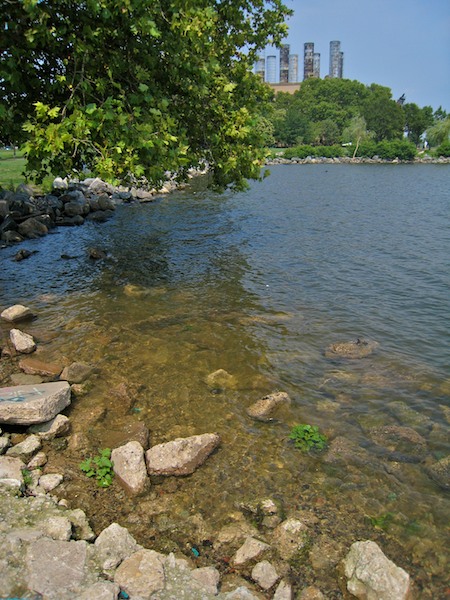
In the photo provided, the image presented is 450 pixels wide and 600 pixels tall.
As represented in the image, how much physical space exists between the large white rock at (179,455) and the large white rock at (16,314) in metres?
8.20

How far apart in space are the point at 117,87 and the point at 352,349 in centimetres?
978

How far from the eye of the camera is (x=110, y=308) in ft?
49.9

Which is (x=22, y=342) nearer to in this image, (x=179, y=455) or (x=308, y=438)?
(x=179, y=455)

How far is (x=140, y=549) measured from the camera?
5797 millimetres

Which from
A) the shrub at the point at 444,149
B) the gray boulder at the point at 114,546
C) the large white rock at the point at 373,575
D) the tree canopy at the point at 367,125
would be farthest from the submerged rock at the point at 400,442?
the tree canopy at the point at 367,125

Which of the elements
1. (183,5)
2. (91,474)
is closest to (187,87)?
(183,5)

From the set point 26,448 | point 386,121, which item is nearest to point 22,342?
point 26,448

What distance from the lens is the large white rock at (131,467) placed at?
716cm

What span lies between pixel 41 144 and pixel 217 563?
10.2 m

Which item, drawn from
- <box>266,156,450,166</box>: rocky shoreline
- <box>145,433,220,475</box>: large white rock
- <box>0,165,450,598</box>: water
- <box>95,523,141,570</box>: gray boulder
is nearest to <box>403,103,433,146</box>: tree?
<box>266,156,450,166</box>: rocky shoreline

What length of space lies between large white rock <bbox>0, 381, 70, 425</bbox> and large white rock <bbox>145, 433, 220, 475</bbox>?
6.93 ft

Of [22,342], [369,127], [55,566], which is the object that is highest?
[369,127]

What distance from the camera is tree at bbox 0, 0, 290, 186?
11.5 metres

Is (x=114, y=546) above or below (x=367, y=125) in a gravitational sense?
below
